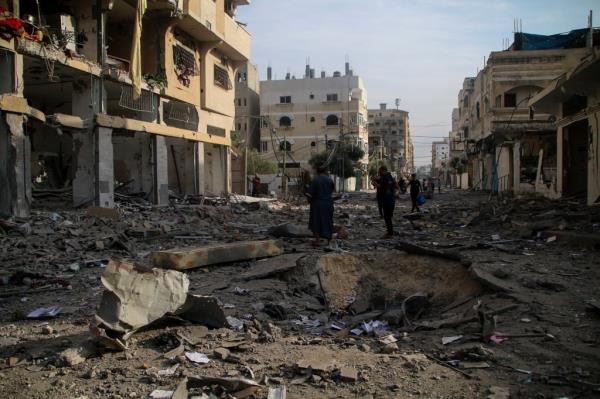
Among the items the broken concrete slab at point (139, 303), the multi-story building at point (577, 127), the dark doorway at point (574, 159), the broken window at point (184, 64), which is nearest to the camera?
the broken concrete slab at point (139, 303)

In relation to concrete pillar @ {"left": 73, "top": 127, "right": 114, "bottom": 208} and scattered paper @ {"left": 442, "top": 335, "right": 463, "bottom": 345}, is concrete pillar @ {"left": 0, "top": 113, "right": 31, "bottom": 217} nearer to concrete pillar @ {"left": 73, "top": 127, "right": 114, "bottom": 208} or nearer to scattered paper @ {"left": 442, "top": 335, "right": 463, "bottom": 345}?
concrete pillar @ {"left": 73, "top": 127, "right": 114, "bottom": 208}

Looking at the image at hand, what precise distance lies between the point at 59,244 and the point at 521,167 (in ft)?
74.0

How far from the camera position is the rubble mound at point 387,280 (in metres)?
6.09

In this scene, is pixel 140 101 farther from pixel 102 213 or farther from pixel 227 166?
pixel 227 166

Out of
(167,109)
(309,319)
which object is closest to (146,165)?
(167,109)

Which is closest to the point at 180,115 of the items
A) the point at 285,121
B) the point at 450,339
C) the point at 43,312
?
the point at 43,312

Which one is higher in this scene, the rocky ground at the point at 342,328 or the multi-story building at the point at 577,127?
the multi-story building at the point at 577,127

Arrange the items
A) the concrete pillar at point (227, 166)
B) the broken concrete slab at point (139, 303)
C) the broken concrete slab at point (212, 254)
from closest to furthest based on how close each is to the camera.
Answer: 1. the broken concrete slab at point (139, 303)
2. the broken concrete slab at point (212, 254)
3. the concrete pillar at point (227, 166)

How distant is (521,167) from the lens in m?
25.3

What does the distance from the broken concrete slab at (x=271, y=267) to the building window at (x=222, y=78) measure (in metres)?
18.8

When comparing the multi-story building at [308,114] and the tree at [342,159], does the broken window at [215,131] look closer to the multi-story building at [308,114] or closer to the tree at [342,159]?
the tree at [342,159]

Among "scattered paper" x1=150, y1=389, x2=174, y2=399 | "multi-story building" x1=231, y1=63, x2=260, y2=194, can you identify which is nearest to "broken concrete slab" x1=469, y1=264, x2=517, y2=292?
"scattered paper" x1=150, y1=389, x2=174, y2=399

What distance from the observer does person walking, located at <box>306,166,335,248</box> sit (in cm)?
999

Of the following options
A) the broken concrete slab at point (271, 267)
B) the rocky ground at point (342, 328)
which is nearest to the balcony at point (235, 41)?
the rocky ground at point (342, 328)
